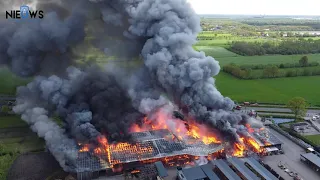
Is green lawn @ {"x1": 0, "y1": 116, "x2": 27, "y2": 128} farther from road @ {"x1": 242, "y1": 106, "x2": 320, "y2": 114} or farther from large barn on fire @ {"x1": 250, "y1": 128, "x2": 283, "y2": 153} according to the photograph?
road @ {"x1": 242, "y1": 106, "x2": 320, "y2": 114}

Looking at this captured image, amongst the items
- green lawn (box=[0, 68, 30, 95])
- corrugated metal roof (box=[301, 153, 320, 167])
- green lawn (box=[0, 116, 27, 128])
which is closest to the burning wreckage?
corrugated metal roof (box=[301, 153, 320, 167])

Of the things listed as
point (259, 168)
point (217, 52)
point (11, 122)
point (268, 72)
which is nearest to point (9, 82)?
point (11, 122)

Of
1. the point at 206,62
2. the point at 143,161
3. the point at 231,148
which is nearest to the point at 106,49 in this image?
the point at 206,62

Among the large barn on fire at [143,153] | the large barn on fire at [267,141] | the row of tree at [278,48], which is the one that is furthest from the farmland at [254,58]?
the large barn on fire at [143,153]

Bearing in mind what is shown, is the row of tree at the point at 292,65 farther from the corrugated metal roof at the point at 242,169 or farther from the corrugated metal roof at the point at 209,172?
the corrugated metal roof at the point at 209,172

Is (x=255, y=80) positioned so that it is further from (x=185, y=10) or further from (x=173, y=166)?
(x=173, y=166)

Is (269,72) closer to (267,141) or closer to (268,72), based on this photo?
(268,72)

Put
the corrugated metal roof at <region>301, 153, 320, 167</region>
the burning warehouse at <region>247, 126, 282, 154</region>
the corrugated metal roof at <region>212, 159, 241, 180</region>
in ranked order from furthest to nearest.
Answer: the burning warehouse at <region>247, 126, 282, 154</region> → the corrugated metal roof at <region>301, 153, 320, 167</region> → the corrugated metal roof at <region>212, 159, 241, 180</region>
